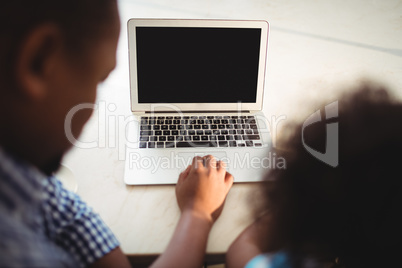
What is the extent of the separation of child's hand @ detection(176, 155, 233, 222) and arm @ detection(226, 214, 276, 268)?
0.24 ft

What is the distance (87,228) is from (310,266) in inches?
15.5

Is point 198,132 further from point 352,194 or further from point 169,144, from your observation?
point 352,194

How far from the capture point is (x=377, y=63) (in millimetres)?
1230

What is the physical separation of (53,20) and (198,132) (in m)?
0.54

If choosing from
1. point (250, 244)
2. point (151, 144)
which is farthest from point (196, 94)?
point (250, 244)

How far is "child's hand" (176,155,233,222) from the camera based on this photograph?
75 cm

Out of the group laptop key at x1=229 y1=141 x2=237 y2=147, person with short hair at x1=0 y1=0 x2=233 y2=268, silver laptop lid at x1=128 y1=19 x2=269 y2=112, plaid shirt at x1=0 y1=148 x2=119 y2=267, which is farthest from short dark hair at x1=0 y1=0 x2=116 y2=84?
laptop key at x1=229 y1=141 x2=237 y2=147

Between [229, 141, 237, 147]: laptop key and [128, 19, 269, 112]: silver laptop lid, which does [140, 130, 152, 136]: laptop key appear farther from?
[229, 141, 237, 147]: laptop key

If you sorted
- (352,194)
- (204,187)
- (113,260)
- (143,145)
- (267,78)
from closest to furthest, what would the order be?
1. (352,194)
2. (113,260)
3. (204,187)
4. (143,145)
5. (267,78)

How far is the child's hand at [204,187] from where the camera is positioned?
0.75 m

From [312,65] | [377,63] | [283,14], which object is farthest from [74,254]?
[283,14]

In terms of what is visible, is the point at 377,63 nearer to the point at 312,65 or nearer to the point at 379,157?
the point at 312,65

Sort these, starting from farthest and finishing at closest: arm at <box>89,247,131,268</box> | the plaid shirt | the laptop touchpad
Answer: the laptop touchpad
arm at <box>89,247,131,268</box>
the plaid shirt

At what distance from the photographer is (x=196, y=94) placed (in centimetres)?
97
